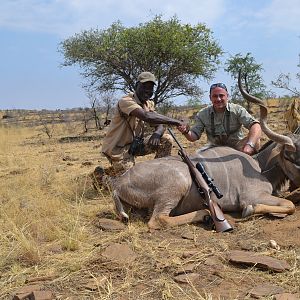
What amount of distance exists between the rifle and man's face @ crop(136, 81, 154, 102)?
54.1 inches

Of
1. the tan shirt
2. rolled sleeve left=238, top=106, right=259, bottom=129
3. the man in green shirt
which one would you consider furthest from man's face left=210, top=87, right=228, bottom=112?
the tan shirt

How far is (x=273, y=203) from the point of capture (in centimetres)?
509

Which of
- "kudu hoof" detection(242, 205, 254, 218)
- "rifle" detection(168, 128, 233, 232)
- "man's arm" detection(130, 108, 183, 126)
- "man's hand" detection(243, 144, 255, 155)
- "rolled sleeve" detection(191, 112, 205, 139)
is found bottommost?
"kudu hoof" detection(242, 205, 254, 218)

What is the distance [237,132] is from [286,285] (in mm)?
3223

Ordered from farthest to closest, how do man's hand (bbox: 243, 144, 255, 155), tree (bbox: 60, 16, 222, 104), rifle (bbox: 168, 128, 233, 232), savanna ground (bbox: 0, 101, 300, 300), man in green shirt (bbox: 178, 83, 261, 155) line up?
tree (bbox: 60, 16, 222, 104) → man in green shirt (bbox: 178, 83, 261, 155) → man's hand (bbox: 243, 144, 255, 155) → rifle (bbox: 168, 128, 233, 232) → savanna ground (bbox: 0, 101, 300, 300)

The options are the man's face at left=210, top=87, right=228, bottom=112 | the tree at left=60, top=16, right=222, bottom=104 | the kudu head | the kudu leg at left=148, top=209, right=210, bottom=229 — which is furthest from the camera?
the tree at left=60, top=16, right=222, bottom=104

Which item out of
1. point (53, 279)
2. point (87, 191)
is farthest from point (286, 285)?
point (87, 191)

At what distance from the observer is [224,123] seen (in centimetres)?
625

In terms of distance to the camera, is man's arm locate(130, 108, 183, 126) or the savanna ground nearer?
the savanna ground

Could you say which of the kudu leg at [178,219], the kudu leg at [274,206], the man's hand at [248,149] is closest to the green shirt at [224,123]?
the man's hand at [248,149]

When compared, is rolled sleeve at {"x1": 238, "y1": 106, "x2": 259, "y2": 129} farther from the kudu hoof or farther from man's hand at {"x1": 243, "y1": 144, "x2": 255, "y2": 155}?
the kudu hoof

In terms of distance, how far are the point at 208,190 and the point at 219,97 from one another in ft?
4.89

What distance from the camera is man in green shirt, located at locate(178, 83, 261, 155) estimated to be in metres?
5.94

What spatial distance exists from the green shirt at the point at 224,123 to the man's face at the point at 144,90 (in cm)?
72
